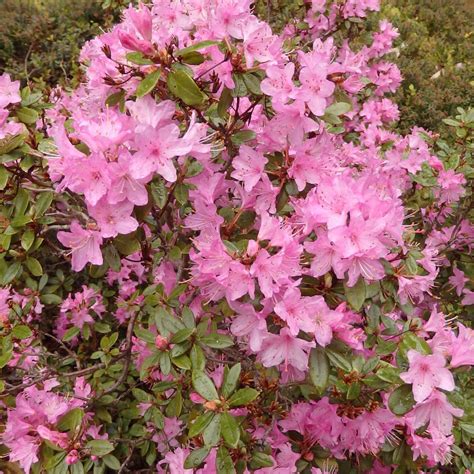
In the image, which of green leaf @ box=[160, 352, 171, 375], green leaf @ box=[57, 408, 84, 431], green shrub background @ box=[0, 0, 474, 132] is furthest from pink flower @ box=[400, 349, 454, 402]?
green shrub background @ box=[0, 0, 474, 132]

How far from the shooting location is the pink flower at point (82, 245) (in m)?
1.29

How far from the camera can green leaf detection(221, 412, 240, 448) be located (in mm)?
1179

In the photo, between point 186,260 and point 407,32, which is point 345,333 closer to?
point 186,260

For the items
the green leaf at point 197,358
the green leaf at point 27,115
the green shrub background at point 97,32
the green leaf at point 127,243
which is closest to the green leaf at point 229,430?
the green leaf at point 197,358

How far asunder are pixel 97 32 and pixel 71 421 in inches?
194

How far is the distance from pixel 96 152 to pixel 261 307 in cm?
52

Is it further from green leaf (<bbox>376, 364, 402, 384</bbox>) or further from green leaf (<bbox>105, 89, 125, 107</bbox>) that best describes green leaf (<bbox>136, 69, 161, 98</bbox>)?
green leaf (<bbox>376, 364, 402, 384</bbox>)

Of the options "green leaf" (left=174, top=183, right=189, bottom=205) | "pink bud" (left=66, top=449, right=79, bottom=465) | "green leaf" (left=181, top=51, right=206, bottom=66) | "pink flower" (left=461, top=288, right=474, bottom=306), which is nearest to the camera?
"green leaf" (left=181, top=51, right=206, bottom=66)

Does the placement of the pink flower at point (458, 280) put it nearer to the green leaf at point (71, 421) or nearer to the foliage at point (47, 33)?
the green leaf at point (71, 421)

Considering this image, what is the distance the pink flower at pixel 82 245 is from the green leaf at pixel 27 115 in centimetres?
48

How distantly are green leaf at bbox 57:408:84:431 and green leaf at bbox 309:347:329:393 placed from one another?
0.71 metres

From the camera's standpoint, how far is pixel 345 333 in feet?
4.29

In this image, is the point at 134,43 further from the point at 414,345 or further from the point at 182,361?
the point at 414,345

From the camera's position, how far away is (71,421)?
1.55 meters
